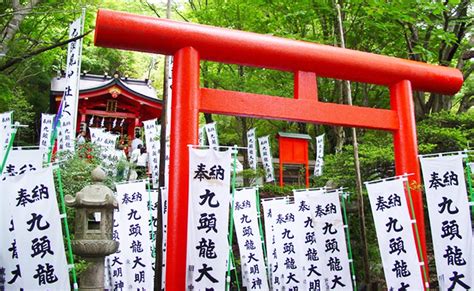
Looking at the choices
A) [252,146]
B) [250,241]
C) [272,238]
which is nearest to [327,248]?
→ [272,238]

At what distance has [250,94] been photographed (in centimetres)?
540

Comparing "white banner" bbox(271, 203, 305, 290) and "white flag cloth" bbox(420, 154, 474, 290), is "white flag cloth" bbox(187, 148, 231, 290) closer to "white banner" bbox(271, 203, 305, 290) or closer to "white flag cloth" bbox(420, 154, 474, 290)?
"white flag cloth" bbox(420, 154, 474, 290)

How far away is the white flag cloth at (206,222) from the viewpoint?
4.66m

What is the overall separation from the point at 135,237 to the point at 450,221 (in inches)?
236

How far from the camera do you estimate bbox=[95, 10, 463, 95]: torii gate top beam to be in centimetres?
490

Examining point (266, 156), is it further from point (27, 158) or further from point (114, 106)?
point (27, 158)

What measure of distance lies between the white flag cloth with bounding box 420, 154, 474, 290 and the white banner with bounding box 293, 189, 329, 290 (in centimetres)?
→ 255

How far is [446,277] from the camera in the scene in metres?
5.41

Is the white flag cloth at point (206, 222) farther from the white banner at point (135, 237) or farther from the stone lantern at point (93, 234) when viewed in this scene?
the white banner at point (135, 237)

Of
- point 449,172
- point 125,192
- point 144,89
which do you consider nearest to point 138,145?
point 144,89

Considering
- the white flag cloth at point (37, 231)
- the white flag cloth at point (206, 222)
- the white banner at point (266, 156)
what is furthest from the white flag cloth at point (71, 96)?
the white banner at point (266, 156)

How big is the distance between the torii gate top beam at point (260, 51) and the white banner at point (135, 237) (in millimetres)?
4278

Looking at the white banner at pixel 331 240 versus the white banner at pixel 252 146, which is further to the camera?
the white banner at pixel 252 146

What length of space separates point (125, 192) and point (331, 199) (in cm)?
429
